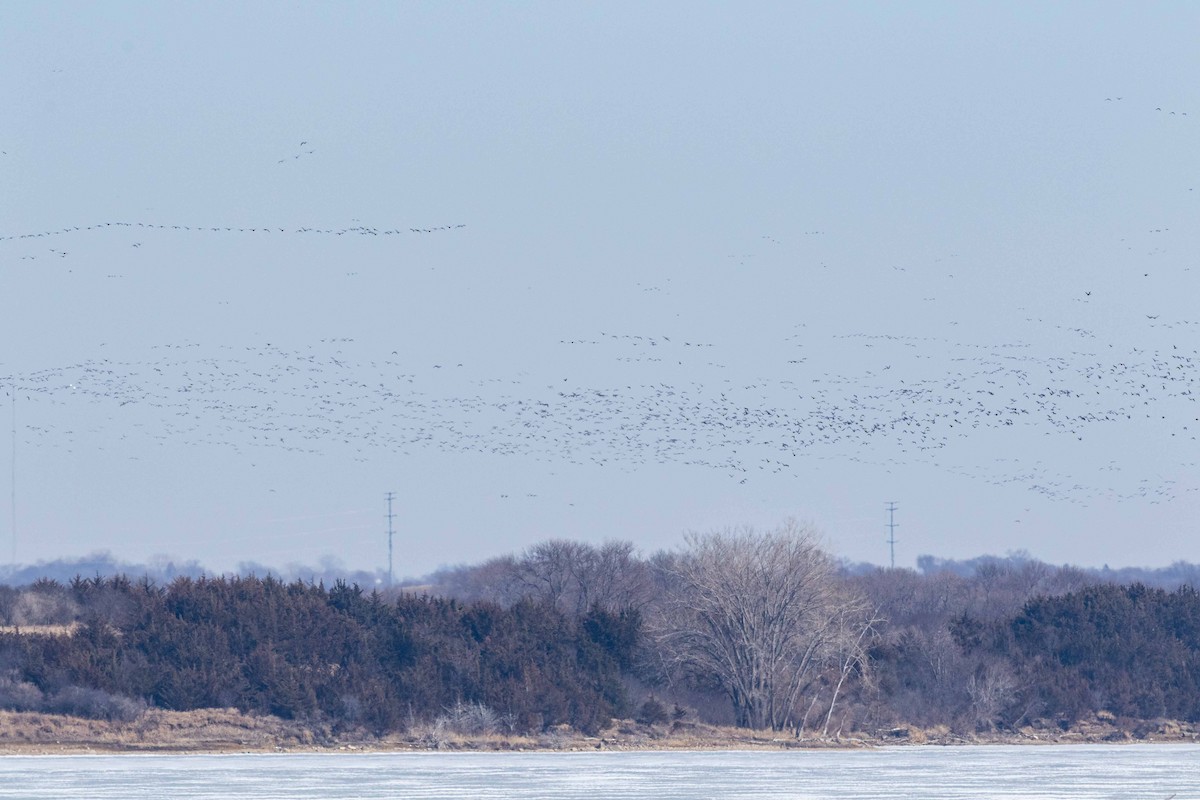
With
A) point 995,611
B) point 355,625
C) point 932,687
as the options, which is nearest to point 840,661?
point 932,687

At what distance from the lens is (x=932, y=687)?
5159 cm

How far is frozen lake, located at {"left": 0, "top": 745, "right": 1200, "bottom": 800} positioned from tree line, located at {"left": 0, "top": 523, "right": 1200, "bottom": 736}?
6890mm

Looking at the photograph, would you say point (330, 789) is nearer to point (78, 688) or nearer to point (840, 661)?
point (78, 688)

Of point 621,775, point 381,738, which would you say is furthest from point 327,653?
point 621,775

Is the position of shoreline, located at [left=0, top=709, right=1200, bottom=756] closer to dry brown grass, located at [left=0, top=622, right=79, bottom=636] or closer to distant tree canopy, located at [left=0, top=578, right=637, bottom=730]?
distant tree canopy, located at [left=0, top=578, right=637, bottom=730]

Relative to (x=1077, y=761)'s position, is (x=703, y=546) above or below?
above

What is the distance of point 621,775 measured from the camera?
106ft

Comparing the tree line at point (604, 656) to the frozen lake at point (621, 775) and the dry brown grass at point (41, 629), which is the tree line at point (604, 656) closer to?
the dry brown grass at point (41, 629)

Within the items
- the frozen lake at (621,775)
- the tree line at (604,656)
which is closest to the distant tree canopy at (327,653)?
the tree line at (604,656)

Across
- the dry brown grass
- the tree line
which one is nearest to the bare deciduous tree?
the tree line

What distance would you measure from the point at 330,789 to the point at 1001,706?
89.0ft

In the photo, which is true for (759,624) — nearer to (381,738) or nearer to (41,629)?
(381,738)

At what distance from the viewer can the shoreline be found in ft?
135

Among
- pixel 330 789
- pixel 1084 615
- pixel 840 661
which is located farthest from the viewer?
pixel 1084 615
